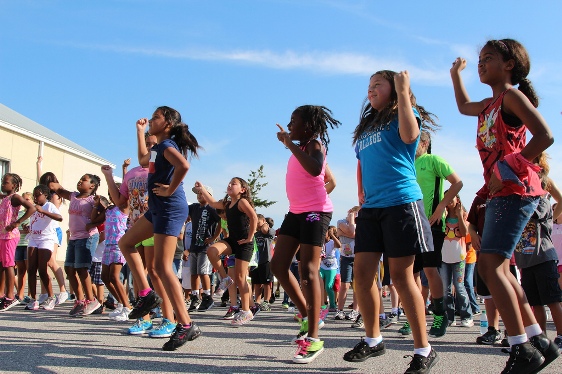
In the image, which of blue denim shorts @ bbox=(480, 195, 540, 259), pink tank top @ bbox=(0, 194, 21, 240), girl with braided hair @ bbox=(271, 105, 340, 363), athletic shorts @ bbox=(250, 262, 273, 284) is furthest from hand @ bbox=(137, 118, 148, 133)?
athletic shorts @ bbox=(250, 262, 273, 284)

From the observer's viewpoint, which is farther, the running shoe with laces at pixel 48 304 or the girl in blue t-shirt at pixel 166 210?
the running shoe with laces at pixel 48 304

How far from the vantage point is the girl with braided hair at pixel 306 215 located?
462cm

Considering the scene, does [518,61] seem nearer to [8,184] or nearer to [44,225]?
[44,225]

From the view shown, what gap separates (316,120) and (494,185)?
204 cm

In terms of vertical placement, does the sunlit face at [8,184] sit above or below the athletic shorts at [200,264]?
above

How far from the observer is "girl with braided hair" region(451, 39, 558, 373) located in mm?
3307

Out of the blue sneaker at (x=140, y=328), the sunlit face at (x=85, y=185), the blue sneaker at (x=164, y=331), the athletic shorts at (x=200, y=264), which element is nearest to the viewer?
the blue sneaker at (x=164, y=331)

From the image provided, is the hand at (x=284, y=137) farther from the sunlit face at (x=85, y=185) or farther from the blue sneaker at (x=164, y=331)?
the sunlit face at (x=85, y=185)

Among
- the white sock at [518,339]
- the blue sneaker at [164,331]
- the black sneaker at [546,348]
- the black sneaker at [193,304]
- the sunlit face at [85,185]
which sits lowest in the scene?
the black sneaker at [193,304]

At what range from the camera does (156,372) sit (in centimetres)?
381

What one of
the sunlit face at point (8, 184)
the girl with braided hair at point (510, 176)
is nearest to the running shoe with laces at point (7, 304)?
the sunlit face at point (8, 184)

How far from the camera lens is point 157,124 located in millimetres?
5523

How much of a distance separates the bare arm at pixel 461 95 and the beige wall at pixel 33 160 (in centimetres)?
2357

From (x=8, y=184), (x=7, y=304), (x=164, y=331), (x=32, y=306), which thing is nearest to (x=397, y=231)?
(x=164, y=331)
